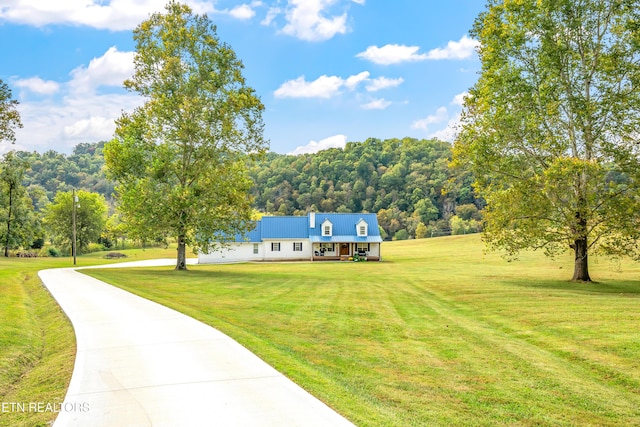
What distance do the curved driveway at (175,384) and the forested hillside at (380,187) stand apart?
3428 inches

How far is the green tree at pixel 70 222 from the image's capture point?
240ft

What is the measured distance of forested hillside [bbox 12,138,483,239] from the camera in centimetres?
10369

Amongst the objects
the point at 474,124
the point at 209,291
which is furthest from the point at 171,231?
the point at 474,124

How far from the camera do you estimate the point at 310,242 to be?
55.9 meters

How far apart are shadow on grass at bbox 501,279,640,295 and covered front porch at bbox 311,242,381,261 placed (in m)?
30.6

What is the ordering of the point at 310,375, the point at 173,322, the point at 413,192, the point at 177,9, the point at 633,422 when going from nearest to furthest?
the point at 633,422, the point at 310,375, the point at 173,322, the point at 177,9, the point at 413,192

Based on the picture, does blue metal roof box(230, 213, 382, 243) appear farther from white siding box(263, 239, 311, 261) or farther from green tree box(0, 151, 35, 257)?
green tree box(0, 151, 35, 257)

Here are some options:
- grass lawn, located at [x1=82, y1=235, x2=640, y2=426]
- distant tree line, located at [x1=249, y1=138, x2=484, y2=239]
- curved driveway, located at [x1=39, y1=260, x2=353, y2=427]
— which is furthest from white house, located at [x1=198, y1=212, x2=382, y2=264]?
curved driveway, located at [x1=39, y1=260, x2=353, y2=427]

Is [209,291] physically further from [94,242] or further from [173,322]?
[94,242]

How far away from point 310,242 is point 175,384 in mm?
49061

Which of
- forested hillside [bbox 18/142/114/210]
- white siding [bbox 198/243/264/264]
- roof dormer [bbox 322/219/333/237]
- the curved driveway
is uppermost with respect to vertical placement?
forested hillside [bbox 18/142/114/210]

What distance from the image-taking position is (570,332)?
12.1 meters

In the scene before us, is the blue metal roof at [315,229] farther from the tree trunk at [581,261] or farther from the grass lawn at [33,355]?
the grass lawn at [33,355]

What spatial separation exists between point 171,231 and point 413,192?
81486mm
